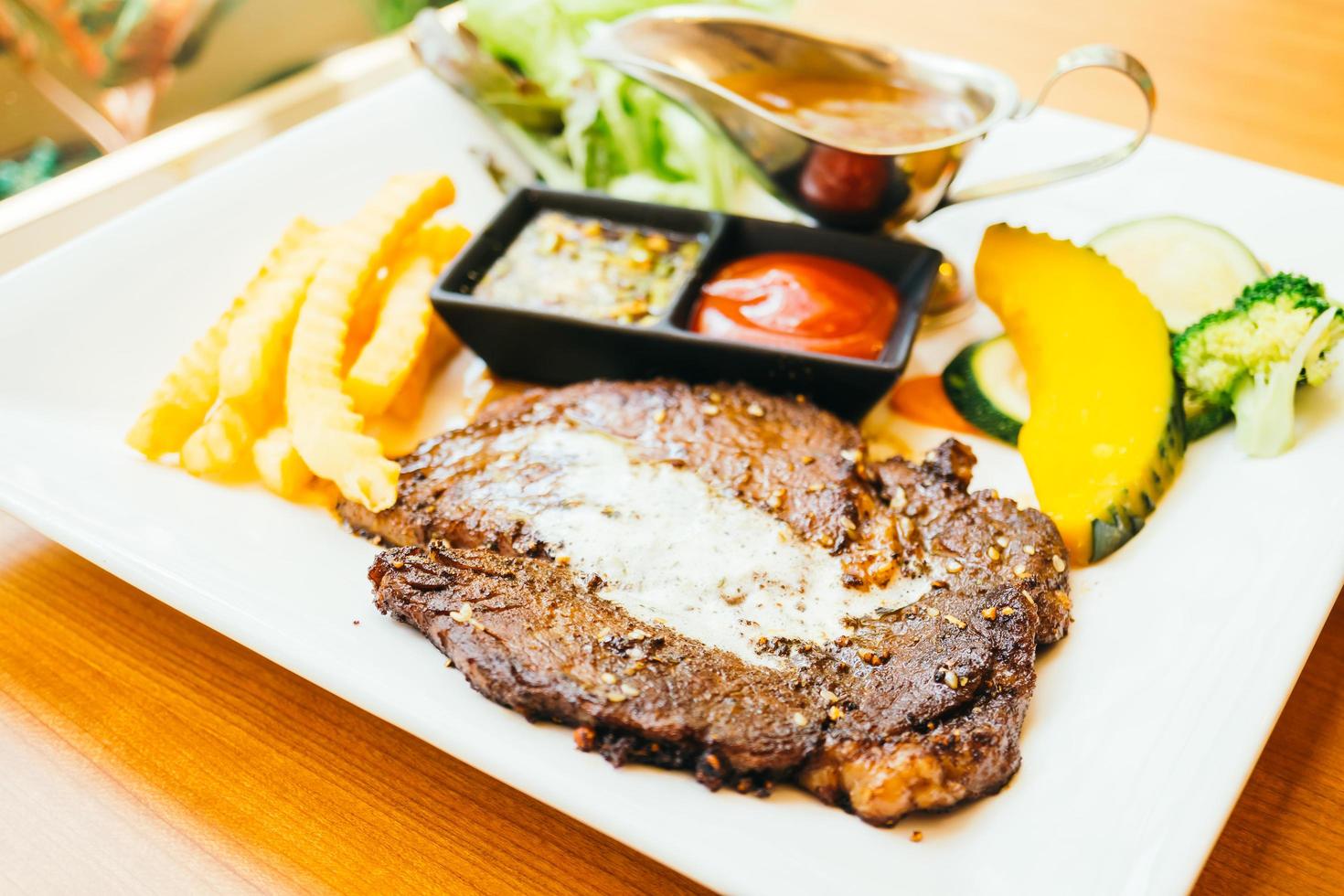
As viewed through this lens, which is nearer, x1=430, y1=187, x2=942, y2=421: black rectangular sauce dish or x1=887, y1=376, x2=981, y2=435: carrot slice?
x1=430, y1=187, x2=942, y2=421: black rectangular sauce dish

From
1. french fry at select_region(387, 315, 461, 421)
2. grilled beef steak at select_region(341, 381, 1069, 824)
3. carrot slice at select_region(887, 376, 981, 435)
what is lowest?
carrot slice at select_region(887, 376, 981, 435)

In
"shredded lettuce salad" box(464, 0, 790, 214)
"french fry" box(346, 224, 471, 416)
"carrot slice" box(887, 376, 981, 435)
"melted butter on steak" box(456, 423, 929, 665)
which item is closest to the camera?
"melted butter on steak" box(456, 423, 929, 665)

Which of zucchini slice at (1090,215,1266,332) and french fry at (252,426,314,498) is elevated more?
zucchini slice at (1090,215,1266,332)

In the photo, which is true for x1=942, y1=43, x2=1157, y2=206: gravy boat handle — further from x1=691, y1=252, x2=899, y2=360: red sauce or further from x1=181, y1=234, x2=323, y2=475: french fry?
x1=181, y1=234, x2=323, y2=475: french fry

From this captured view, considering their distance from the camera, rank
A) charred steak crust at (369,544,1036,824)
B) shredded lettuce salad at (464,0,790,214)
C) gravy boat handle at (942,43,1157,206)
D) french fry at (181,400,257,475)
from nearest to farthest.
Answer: charred steak crust at (369,544,1036,824) → french fry at (181,400,257,475) → gravy boat handle at (942,43,1157,206) → shredded lettuce salad at (464,0,790,214)

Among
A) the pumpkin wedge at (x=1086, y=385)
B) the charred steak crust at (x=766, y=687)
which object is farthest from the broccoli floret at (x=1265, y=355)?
the charred steak crust at (x=766, y=687)

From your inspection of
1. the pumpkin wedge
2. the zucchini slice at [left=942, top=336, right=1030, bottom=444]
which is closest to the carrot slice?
the zucchini slice at [left=942, top=336, right=1030, bottom=444]

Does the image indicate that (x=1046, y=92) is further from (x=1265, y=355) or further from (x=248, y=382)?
(x=248, y=382)
